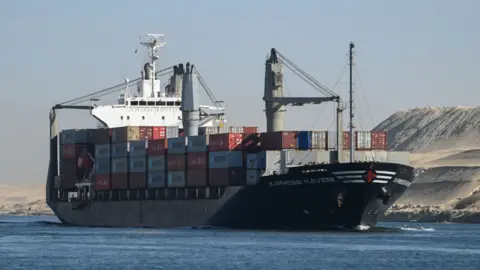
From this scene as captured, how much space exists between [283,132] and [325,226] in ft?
23.3

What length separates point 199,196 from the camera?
97.6 metres

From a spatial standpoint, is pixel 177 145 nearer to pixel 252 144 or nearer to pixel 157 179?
pixel 157 179

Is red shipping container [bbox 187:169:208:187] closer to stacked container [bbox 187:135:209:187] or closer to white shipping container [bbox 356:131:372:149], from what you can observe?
stacked container [bbox 187:135:209:187]

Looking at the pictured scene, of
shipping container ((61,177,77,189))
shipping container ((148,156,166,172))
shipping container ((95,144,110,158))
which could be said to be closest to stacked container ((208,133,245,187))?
shipping container ((148,156,166,172))

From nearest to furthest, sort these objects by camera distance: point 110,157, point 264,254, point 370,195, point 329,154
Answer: point 264,254
point 370,195
point 329,154
point 110,157

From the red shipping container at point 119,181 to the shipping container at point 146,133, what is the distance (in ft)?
11.0

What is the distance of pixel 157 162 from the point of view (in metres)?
101

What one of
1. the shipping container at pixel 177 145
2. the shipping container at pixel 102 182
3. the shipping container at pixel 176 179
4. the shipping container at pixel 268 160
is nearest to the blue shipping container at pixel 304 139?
the shipping container at pixel 268 160

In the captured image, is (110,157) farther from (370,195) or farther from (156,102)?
(370,195)

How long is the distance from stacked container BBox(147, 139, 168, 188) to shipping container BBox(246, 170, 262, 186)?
31.0 ft

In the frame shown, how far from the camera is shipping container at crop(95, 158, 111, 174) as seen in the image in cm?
10675

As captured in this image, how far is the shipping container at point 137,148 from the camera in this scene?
335ft

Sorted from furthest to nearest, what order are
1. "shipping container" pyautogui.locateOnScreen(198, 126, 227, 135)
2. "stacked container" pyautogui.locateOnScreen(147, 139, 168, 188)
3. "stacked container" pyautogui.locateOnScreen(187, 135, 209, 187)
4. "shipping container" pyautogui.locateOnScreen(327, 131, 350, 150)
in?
1. "shipping container" pyautogui.locateOnScreen(198, 126, 227, 135)
2. "stacked container" pyautogui.locateOnScreen(147, 139, 168, 188)
3. "stacked container" pyautogui.locateOnScreen(187, 135, 209, 187)
4. "shipping container" pyautogui.locateOnScreen(327, 131, 350, 150)

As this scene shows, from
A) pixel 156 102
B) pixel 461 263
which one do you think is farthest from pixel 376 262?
pixel 156 102
